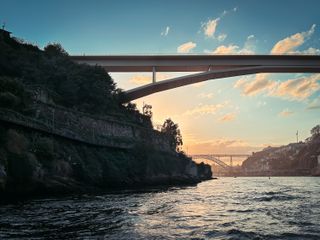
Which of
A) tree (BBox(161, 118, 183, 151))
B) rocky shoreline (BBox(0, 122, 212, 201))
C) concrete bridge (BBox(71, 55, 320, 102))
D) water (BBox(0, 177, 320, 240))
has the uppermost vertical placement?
concrete bridge (BBox(71, 55, 320, 102))

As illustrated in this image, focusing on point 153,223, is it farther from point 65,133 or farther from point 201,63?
point 201,63

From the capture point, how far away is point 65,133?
31812 millimetres

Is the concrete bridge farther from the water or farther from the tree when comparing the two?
the water

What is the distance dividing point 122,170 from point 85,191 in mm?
11922

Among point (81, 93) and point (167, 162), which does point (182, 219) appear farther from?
point (167, 162)

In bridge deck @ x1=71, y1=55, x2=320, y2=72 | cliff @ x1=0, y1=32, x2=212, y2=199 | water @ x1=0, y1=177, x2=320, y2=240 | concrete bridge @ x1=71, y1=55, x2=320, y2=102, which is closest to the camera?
water @ x1=0, y1=177, x2=320, y2=240

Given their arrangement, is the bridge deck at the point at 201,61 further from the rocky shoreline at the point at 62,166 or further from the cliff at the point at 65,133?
the rocky shoreline at the point at 62,166

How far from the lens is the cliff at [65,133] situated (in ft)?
76.3

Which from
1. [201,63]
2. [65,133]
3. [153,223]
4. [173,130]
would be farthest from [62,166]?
[173,130]

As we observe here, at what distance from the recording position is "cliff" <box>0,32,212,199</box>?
2327cm

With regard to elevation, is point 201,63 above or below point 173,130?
above

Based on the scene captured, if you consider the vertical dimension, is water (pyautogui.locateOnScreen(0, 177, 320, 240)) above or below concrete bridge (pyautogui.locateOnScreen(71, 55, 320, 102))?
below

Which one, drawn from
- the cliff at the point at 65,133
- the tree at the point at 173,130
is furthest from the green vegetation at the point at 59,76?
the tree at the point at 173,130

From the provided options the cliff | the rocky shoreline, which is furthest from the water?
the cliff
